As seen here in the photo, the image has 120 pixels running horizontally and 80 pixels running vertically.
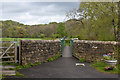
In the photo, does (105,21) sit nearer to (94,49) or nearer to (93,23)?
(93,23)

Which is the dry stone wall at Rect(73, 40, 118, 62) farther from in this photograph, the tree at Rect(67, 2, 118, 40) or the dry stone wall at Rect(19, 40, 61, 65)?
the tree at Rect(67, 2, 118, 40)

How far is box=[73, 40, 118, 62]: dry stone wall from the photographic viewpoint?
1186cm

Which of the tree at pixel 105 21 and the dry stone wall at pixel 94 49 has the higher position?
the tree at pixel 105 21

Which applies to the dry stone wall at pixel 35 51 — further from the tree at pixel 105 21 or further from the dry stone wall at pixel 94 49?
the tree at pixel 105 21

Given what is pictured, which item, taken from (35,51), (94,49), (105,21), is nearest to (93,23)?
(105,21)

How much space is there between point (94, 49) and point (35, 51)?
13.6 feet

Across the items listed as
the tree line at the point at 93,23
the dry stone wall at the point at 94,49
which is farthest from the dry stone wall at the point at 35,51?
the tree line at the point at 93,23

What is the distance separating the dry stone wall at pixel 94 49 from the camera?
11860mm

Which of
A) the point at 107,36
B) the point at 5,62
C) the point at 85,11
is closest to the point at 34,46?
the point at 5,62

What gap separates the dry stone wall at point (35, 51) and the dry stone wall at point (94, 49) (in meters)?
2.24

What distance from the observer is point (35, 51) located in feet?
36.8

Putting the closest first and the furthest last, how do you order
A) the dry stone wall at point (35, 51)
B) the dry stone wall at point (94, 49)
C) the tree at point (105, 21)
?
the dry stone wall at point (35, 51)
the dry stone wall at point (94, 49)
the tree at point (105, 21)

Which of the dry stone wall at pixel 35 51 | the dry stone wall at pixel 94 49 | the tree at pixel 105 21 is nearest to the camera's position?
the dry stone wall at pixel 35 51

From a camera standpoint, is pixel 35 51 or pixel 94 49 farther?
pixel 94 49
